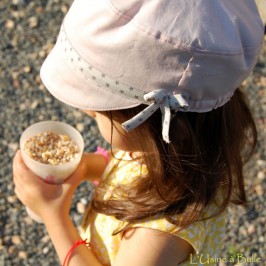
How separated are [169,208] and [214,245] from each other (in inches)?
12.7

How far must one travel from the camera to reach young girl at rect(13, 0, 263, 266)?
1314 millimetres

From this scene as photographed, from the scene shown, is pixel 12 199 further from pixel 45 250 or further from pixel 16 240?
pixel 45 250

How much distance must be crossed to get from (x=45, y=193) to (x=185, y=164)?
552 millimetres

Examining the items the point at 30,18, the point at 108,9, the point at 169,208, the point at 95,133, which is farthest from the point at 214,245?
the point at 30,18

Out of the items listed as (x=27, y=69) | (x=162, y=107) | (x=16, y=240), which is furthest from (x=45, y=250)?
(x=162, y=107)

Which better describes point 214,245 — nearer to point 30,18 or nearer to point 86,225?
point 86,225

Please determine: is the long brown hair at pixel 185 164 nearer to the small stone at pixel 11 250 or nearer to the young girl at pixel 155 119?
the young girl at pixel 155 119

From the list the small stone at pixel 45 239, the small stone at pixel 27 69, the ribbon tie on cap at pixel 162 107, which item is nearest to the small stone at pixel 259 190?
the small stone at pixel 45 239

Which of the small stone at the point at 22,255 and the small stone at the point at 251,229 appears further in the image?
the small stone at the point at 251,229

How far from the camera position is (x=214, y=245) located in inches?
73.9

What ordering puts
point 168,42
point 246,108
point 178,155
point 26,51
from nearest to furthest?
point 168,42 → point 178,155 → point 246,108 → point 26,51

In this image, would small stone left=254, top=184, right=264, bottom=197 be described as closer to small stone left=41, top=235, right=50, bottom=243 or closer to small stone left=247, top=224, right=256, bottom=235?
small stone left=247, top=224, right=256, bottom=235

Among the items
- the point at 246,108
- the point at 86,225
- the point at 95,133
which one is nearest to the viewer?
the point at 246,108

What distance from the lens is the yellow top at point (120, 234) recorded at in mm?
1721
